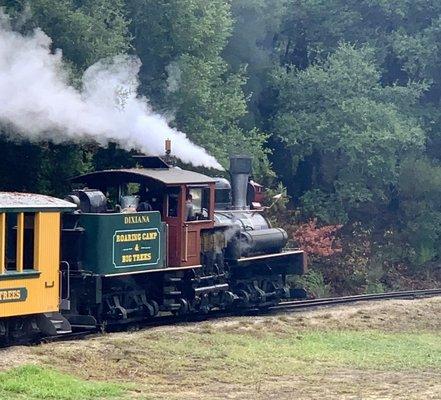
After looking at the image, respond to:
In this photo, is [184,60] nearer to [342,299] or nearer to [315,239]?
[342,299]

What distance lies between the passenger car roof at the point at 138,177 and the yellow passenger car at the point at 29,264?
2658 millimetres

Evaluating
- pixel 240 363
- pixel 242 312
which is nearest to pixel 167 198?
pixel 242 312

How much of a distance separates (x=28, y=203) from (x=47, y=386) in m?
3.89

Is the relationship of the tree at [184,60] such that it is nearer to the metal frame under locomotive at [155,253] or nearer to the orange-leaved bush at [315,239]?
the orange-leaved bush at [315,239]

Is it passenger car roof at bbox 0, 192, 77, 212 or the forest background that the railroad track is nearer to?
passenger car roof at bbox 0, 192, 77, 212

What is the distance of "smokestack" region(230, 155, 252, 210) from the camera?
21.8 meters

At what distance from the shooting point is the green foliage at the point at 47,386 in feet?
38.3

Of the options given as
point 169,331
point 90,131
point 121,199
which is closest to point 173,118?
point 90,131

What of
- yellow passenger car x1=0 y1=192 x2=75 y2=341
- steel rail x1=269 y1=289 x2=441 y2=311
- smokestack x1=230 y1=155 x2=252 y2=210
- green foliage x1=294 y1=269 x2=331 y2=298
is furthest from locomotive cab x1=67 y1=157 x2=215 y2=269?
green foliage x1=294 y1=269 x2=331 y2=298

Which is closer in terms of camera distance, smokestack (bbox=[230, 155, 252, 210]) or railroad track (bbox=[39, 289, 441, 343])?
railroad track (bbox=[39, 289, 441, 343])

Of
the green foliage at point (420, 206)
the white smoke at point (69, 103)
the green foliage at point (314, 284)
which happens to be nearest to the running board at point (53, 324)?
the white smoke at point (69, 103)

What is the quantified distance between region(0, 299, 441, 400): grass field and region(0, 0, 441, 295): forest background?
8.58 meters

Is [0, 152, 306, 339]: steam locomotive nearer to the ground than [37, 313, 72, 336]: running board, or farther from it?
farther from it

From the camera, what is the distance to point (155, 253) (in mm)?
18469
